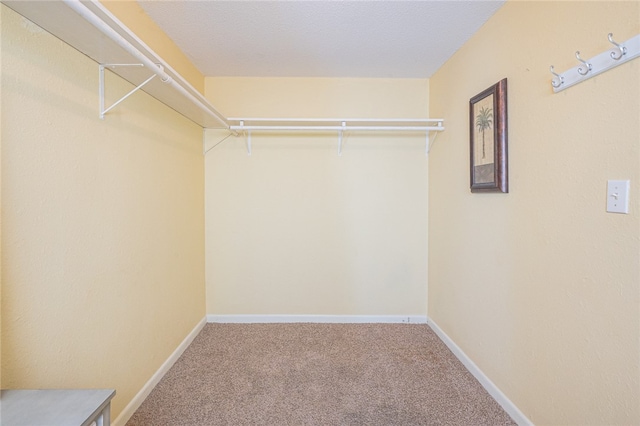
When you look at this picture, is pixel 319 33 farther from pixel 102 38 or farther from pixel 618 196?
pixel 618 196

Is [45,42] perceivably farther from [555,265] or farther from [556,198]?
[555,265]

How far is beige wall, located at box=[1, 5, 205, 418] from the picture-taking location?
0.96m

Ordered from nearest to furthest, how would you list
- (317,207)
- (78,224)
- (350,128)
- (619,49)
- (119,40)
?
(619,49) < (119,40) < (78,224) < (350,128) < (317,207)

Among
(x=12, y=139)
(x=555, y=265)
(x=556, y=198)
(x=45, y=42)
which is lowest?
(x=555, y=265)

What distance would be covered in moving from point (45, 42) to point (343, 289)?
8.06 feet

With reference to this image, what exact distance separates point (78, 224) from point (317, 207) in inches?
68.7

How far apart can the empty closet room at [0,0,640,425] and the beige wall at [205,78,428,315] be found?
0.02 metres

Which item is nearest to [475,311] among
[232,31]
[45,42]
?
[232,31]

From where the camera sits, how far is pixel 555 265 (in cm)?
124

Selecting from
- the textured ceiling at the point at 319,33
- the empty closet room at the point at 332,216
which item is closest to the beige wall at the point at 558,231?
the empty closet room at the point at 332,216

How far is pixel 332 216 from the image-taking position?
8.56ft

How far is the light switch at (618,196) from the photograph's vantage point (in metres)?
0.96

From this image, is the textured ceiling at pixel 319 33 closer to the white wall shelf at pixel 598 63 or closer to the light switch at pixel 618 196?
the white wall shelf at pixel 598 63

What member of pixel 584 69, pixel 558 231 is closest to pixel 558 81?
pixel 584 69
